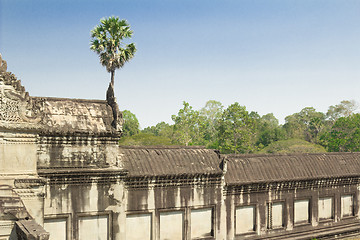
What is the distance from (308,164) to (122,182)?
381 inches

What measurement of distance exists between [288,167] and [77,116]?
9996 millimetres

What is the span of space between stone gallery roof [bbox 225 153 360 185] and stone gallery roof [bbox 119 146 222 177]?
1138 mm

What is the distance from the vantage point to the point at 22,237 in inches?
345

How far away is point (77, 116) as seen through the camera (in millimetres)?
13047

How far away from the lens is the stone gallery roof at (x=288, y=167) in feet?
53.5

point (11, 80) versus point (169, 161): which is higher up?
point (11, 80)

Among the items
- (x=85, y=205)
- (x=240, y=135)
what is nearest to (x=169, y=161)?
(x=85, y=205)

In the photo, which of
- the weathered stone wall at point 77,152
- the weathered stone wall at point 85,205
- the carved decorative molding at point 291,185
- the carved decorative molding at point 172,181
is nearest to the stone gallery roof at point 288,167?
the carved decorative molding at point 291,185

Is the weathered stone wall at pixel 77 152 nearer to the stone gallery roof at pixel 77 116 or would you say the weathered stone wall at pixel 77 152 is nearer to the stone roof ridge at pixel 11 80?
the stone gallery roof at pixel 77 116

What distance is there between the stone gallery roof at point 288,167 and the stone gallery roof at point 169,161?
3.73 ft

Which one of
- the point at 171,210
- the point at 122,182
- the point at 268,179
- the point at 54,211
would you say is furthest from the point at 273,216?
the point at 54,211

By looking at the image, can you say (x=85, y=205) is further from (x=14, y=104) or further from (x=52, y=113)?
(x=14, y=104)

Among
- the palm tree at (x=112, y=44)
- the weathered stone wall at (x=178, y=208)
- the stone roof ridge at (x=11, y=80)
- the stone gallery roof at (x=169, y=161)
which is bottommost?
the weathered stone wall at (x=178, y=208)

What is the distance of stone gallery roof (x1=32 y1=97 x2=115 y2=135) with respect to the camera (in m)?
12.5
